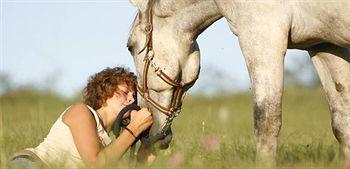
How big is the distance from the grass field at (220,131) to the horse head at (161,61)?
380 mm

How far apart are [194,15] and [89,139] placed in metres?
1.46

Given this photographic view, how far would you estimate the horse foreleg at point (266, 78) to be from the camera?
5.60 metres

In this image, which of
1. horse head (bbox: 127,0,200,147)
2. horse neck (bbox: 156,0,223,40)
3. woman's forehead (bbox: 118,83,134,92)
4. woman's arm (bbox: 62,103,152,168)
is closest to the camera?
woman's arm (bbox: 62,103,152,168)

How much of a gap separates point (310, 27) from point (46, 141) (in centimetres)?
213

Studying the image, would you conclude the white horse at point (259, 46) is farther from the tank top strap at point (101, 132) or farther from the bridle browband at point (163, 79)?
the tank top strap at point (101, 132)

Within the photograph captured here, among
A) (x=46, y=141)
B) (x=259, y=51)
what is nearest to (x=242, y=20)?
(x=259, y=51)

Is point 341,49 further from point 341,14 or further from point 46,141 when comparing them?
point 46,141

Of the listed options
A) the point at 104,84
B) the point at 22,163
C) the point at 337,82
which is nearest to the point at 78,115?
the point at 104,84

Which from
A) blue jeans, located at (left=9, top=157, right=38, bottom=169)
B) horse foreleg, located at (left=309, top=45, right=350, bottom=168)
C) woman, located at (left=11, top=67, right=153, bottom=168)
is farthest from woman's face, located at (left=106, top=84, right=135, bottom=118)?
horse foreleg, located at (left=309, top=45, right=350, bottom=168)

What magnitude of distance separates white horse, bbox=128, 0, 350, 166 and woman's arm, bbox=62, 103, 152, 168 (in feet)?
2.92

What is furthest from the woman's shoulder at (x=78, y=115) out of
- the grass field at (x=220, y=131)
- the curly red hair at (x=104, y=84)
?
the grass field at (x=220, y=131)

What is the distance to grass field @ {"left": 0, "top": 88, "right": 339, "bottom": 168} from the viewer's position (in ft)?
18.1

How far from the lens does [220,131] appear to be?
10.1 meters

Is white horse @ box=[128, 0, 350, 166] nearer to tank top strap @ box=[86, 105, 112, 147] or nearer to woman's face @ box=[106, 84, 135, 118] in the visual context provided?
woman's face @ box=[106, 84, 135, 118]
